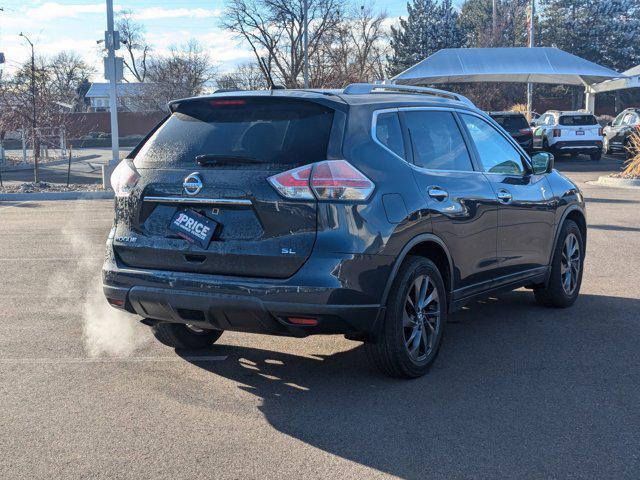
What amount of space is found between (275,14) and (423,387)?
46463 millimetres

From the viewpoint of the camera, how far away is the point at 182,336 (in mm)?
5879

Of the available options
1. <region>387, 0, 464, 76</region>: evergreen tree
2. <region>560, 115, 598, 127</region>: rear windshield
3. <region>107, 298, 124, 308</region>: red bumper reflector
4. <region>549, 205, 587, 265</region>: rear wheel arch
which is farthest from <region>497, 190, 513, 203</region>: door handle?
<region>387, 0, 464, 76</region>: evergreen tree

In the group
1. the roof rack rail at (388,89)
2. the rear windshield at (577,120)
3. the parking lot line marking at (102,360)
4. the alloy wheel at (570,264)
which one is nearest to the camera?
the roof rack rail at (388,89)

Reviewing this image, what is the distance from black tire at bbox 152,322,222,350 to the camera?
19.1 feet

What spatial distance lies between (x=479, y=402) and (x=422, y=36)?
200 feet

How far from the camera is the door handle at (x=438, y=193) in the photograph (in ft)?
17.5

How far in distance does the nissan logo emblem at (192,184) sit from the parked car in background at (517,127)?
23106 millimetres

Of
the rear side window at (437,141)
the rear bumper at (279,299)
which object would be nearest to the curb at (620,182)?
the rear side window at (437,141)

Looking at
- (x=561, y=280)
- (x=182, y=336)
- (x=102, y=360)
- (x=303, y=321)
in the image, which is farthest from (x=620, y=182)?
(x=303, y=321)

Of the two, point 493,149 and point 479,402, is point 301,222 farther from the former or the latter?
point 493,149

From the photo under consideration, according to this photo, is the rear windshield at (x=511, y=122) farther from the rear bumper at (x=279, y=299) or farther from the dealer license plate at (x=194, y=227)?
the dealer license plate at (x=194, y=227)

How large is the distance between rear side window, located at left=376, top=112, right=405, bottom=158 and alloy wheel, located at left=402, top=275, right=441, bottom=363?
0.84 m

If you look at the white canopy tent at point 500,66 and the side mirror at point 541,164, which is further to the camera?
the white canopy tent at point 500,66

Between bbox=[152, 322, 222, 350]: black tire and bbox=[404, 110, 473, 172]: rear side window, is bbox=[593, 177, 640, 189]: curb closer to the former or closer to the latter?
bbox=[404, 110, 473, 172]: rear side window
